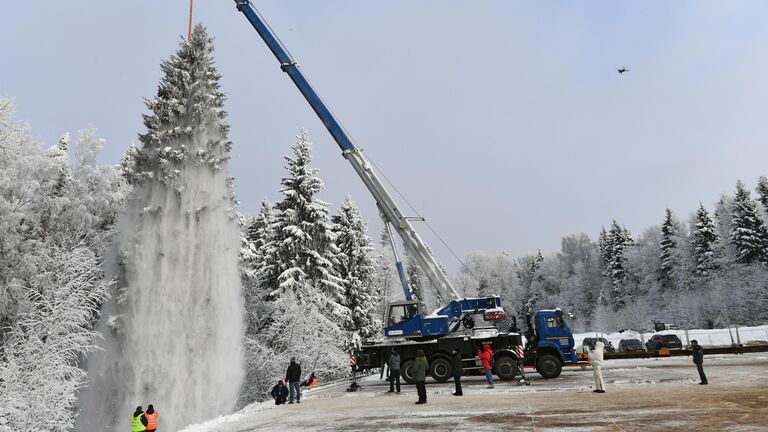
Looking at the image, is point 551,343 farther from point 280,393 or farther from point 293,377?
point 280,393

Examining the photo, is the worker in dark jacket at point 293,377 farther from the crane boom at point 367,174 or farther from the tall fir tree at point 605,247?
the tall fir tree at point 605,247

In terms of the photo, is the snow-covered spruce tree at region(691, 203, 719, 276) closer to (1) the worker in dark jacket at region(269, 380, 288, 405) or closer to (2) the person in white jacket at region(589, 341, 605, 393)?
(2) the person in white jacket at region(589, 341, 605, 393)

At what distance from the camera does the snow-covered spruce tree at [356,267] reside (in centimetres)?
3659

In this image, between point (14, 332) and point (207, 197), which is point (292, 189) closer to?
point (207, 197)

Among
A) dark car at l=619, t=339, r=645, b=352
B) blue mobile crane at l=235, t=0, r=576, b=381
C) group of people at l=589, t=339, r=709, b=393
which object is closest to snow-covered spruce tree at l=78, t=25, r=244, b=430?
blue mobile crane at l=235, t=0, r=576, b=381

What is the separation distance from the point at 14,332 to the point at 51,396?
11.0ft

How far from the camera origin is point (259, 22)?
2766cm

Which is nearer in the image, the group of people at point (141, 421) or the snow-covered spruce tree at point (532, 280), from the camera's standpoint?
the group of people at point (141, 421)

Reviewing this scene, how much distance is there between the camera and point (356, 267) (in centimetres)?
3844

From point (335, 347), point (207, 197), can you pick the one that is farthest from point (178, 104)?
point (335, 347)

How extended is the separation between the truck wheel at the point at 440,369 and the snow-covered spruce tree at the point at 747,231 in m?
47.6

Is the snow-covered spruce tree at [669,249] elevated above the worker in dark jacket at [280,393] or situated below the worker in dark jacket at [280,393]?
above

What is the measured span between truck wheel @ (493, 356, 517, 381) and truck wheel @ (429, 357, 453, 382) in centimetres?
202

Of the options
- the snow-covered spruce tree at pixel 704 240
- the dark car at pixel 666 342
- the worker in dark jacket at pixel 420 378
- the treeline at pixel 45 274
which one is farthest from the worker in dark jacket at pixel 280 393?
the snow-covered spruce tree at pixel 704 240
